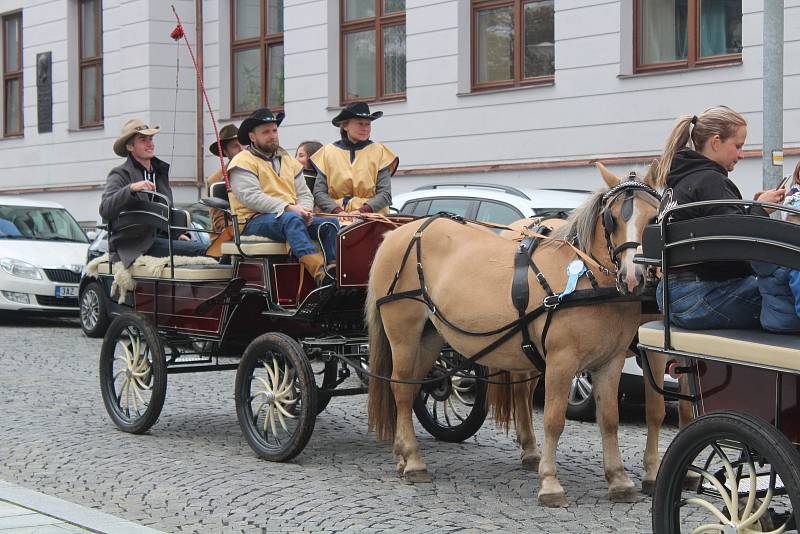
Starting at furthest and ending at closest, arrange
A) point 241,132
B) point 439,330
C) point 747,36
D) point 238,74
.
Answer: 1. point 238,74
2. point 747,36
3. point 241,132
4. point 439,330

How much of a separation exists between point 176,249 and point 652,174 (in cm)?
435

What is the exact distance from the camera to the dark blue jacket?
15.4 feet

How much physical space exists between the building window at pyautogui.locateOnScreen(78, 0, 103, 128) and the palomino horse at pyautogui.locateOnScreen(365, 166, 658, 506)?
19535 millimetres

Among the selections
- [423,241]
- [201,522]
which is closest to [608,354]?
[423,241]

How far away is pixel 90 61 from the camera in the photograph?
2611 cm

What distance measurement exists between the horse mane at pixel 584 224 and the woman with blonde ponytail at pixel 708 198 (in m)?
0.50

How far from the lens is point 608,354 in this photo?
Result: 21.3 ft

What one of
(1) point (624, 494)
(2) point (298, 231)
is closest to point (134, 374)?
(2) point (298, 231)

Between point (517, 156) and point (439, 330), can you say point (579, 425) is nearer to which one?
point (439, 330)

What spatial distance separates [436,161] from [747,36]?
17.1 feet

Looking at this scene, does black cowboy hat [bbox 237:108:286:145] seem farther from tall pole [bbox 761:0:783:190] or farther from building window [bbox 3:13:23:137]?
building window [bbox 3:13:23:137]

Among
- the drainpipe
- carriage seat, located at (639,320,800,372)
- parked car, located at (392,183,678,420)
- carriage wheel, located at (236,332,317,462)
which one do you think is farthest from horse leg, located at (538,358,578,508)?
the drainpipe

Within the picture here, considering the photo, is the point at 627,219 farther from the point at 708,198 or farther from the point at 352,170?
the point at 352,170

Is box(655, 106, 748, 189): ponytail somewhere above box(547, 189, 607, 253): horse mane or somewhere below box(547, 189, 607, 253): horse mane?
above
